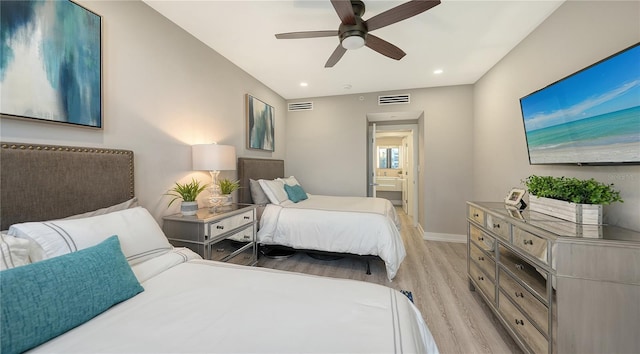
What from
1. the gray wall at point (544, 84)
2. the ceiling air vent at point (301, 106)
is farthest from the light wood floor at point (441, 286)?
the ceiling air vent at point (301, 106)

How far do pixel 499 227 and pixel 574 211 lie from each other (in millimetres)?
465

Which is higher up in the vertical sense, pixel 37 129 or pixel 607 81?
pixel 607 81

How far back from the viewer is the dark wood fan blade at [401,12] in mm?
1596

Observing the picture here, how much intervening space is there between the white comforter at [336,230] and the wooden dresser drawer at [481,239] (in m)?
0.73

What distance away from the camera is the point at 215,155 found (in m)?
2.32

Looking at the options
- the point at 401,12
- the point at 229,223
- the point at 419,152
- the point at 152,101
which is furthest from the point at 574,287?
the point at 419,152

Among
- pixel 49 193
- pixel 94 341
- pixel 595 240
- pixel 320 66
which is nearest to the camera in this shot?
pixel 94 341

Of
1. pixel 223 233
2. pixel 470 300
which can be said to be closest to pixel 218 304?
pixel 223 233

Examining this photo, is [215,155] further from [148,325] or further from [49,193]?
[148,325]

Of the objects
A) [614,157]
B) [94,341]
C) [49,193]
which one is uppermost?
[614,157]

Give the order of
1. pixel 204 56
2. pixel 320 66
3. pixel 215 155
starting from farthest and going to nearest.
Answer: pixel 320 66
pixel 204 56
pixel 215 155

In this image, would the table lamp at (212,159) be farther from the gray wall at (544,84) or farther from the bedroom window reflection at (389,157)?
the bedroom window reflection at (389,157)

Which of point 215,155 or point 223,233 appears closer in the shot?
point 223,233

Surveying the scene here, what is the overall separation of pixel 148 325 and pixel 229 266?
550 millimetres
